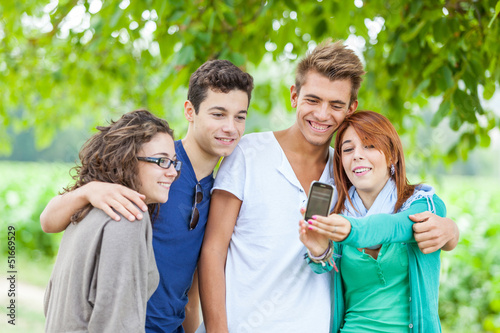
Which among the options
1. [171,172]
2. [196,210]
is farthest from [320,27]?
[171,172]

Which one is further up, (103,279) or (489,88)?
(489,88)

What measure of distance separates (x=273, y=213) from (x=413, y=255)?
0.61 meters

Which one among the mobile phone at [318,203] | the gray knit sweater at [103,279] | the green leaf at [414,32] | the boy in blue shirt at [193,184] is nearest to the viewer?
the gray knit sweater at [103,279]

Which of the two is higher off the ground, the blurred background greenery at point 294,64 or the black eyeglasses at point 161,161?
the blurred background greenery at point 294,64

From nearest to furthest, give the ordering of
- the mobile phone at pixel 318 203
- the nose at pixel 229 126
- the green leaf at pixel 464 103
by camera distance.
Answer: the mobile phone at pixel 318 203
the nose at pixel 229 126
the green leaf at pixel 464 103

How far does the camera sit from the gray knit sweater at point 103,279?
1611 mm

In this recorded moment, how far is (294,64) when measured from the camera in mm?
5234

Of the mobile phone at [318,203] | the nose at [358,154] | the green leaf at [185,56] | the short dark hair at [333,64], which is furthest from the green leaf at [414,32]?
the mobile phone at [318,203]

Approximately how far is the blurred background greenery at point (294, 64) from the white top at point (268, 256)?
79 centimetres

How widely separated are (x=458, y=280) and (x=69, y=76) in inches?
219

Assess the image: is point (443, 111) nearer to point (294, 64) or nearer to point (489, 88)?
point (489, 88)

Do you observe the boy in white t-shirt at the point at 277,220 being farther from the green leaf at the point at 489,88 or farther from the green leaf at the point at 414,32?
the green leaf at the point at 489,88

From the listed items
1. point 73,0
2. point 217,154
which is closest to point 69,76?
point 73,0

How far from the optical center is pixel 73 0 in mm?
4004
